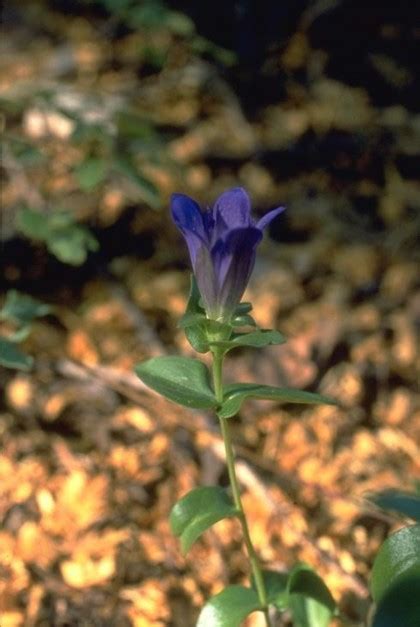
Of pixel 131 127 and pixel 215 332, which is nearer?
pixel 215 332

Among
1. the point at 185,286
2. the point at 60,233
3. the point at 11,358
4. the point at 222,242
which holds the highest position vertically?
the point at 222,242

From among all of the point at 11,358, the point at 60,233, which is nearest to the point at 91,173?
the point at 60,233

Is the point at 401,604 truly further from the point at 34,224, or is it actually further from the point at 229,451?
the point at 34,224

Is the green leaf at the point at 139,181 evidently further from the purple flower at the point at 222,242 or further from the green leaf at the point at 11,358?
the purple flower at the point at 222,242

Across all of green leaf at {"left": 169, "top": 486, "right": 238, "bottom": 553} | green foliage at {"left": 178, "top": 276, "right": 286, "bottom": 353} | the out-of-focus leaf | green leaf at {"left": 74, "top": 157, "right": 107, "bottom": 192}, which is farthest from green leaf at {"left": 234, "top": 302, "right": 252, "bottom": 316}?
the out-of-focus leaf

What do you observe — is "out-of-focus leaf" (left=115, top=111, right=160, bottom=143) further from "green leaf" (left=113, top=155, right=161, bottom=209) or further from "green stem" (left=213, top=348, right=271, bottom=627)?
"green stem" (left=213, top=348, right=271, bottom=627)

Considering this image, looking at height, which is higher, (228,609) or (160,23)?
(160,23)

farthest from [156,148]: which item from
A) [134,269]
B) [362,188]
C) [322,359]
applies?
[362,188]
